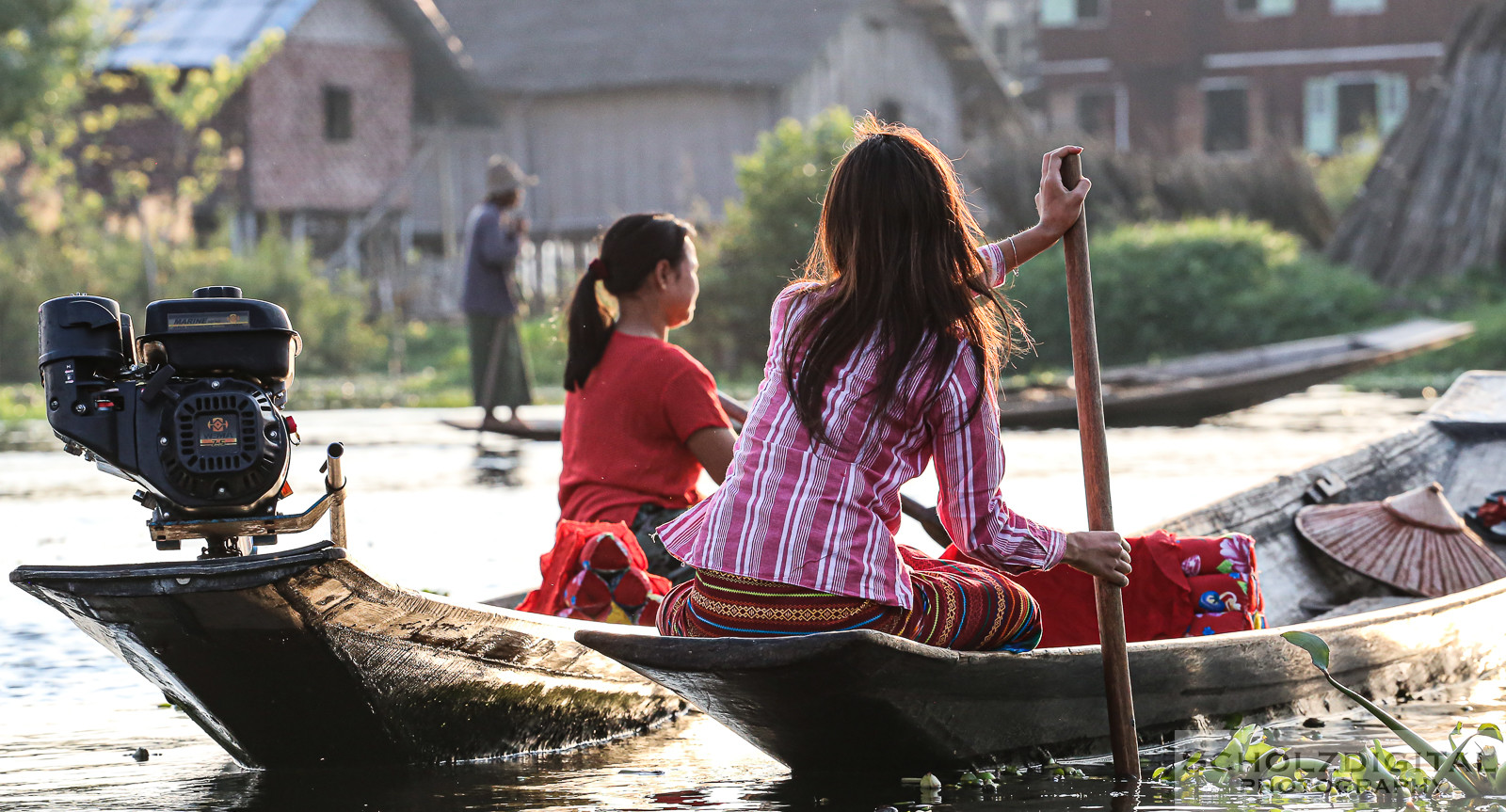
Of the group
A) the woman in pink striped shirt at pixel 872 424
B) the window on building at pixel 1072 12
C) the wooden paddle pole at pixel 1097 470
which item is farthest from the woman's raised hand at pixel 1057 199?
the window on building at pixel 1072 12

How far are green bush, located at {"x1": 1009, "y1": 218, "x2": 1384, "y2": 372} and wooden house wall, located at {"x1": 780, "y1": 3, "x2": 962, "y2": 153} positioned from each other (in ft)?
26.2

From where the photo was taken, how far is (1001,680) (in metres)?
3.35

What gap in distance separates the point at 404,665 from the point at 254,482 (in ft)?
1.89

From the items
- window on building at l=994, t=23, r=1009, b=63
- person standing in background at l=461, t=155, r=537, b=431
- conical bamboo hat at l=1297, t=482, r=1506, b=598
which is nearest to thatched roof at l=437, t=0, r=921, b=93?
person standing in background at l=461, t=155, r=537, b=431

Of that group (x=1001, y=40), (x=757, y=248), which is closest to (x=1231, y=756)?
(x=757, y=248)

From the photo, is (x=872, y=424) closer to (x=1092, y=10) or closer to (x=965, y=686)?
(x=965, y=686)

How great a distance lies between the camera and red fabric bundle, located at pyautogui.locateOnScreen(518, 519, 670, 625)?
160 inches

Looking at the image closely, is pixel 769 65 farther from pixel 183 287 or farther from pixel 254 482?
pixel 254 482

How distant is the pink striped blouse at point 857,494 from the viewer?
3.06m

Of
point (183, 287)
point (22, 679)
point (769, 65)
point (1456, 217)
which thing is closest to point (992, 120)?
point (769, 65)

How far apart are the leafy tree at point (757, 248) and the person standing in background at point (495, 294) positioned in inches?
179

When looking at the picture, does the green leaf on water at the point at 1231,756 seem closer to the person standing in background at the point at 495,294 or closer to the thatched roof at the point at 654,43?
the person standing in background at the point at 495,294

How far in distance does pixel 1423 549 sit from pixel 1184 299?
1192 cm

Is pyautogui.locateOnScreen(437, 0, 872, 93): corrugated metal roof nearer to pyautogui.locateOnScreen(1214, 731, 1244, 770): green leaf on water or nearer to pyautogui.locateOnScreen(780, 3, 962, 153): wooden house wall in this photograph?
pyautogui.locateOnScreen(780, 3, 962, 153): wooden house wall
